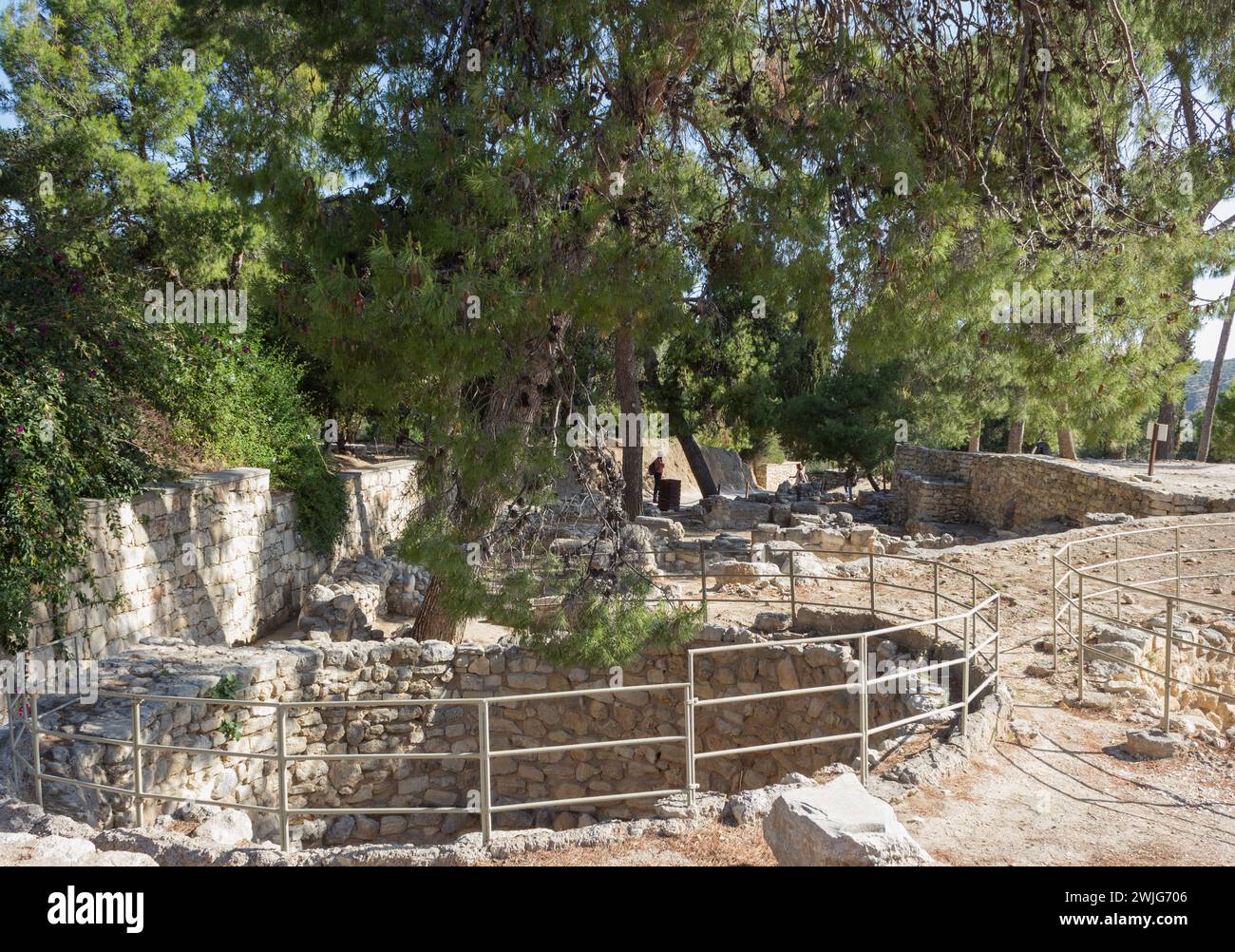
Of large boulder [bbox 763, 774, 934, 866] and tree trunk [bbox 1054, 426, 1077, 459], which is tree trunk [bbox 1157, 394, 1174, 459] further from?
large boulder [bbox 763, 774, 934, 866]

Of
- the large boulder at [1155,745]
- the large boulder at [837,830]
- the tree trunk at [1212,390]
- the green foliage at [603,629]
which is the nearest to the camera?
the large boulder at [837,830]

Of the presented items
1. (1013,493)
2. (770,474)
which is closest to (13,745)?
(1013,493)

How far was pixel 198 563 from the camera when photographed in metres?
10.6

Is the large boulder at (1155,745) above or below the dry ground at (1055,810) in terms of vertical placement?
above

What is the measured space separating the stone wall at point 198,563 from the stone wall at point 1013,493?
12.9 meters

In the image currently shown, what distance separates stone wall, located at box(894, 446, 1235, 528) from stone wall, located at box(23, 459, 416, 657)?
1288 cm

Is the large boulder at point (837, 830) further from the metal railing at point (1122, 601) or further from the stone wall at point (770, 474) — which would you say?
the stone wall at point (770, 474)

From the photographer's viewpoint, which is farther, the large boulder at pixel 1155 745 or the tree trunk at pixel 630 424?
the tree trunk at pixel 630 424

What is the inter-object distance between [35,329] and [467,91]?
4.96 m

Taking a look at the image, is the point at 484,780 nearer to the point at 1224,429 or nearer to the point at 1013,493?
the point at 1013,493

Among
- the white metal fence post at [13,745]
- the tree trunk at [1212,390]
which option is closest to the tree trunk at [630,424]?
the white metal fence post at [13,745]

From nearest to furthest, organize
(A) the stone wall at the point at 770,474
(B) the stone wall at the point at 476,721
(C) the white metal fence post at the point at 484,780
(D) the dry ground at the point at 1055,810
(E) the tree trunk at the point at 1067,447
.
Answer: (D) the dry ground at the point at 1055,810
(C) the white metal fence post at the point at 484,780
(B) the stone wall at the point at 476,721
(E) the tree trunk at the point at 1067,447
(A) the stone wall at the point at 770,474

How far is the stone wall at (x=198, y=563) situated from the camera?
8.84m
